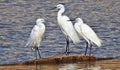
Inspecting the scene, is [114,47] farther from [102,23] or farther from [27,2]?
[27,2]

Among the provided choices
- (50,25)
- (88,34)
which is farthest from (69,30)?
(50,25)

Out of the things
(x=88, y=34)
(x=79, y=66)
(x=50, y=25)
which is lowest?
(x=50, y=25)

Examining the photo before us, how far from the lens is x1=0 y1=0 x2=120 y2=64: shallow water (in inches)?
883

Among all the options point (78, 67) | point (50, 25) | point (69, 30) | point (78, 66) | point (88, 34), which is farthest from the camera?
point (50, 25)

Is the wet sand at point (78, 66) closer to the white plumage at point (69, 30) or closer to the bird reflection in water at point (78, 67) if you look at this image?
the bird reflection in water at point (78, 67)

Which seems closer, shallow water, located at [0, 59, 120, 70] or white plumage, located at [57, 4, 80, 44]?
shallow water, located at [0, 59, 120, 70]

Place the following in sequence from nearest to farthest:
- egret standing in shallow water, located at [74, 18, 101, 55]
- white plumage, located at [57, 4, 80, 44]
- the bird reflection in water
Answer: the bird reflection in water, egret standing in shallow water, located at [74, 18, 101, 55], white plumage, located at [57, 4, 80, 44]

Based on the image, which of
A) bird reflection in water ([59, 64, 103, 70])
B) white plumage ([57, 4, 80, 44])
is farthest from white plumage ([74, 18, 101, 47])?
bird reflection in water ([59, 64, 103, 70])

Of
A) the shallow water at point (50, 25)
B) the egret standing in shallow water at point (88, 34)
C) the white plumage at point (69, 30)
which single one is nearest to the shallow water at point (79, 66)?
the egret standing in shallow water at point (88, 34)

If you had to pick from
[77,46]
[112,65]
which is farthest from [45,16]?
[112,65]

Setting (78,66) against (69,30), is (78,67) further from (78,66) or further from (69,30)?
(69,30)

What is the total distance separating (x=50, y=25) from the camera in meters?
29.1

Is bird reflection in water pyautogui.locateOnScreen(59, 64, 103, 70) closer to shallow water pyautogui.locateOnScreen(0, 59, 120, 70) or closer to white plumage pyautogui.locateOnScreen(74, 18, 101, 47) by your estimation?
shallow water pyautogui.locateOnScreen(0, 59, 120, 70)

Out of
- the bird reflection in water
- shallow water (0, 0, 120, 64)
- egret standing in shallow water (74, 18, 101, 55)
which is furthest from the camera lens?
shallow water (0, 0, 120, 64)
